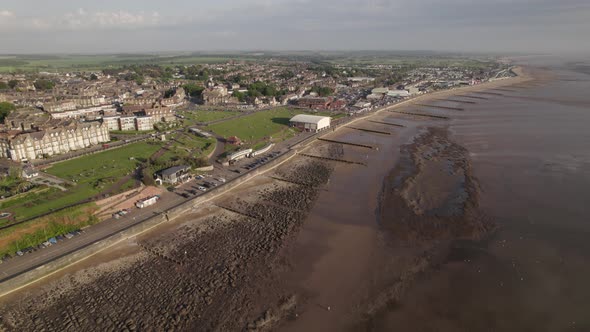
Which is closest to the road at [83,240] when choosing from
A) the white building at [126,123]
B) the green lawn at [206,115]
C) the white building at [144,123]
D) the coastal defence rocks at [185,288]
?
the coastal defence rocks at [185,288]

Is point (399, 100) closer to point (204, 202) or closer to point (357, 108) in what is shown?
point (357, 108)

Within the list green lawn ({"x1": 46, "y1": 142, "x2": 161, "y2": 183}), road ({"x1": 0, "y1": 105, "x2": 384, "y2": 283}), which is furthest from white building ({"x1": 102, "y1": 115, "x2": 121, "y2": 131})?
road ({"x1": 0, "y1": 105, "x2": 384, "y2": 283})

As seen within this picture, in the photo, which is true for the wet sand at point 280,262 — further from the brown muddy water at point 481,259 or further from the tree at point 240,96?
the tree at point 240,96

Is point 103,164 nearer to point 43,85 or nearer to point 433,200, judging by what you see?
point 433,200

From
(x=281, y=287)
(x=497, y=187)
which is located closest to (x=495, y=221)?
(x=497, y=187)

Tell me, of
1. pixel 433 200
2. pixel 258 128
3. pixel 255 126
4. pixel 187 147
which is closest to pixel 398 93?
pixel 255 126
